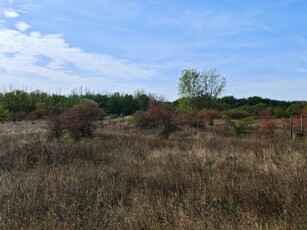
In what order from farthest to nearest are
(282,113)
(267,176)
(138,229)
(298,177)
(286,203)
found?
(282,113) → (267,176) → (298,177) → (286,203) → (138,229)

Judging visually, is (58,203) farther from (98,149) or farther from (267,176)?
(98,149)

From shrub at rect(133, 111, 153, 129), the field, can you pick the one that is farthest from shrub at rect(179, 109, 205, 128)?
the field

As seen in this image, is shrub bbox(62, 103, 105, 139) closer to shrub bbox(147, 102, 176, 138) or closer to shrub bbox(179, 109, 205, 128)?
shrub bbox(147, 102, 176, 138)

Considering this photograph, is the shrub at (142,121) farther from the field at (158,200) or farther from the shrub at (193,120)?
the field at (158,200)

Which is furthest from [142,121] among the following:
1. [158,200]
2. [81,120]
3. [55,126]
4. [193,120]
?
[158,200]

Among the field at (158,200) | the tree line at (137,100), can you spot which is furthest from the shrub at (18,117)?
the field at (158,200)

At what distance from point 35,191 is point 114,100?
51.2 m

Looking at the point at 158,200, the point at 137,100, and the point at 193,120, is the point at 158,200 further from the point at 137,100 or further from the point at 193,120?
the point at 137,100

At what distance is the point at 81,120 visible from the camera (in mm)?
22406

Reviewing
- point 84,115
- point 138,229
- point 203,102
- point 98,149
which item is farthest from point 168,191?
point 203,102

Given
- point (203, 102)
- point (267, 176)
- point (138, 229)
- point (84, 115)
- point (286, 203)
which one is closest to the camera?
point (138, 229)

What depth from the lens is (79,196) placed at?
649cm

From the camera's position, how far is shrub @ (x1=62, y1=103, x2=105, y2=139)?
21.4 m

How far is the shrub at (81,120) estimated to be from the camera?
70.1ft
